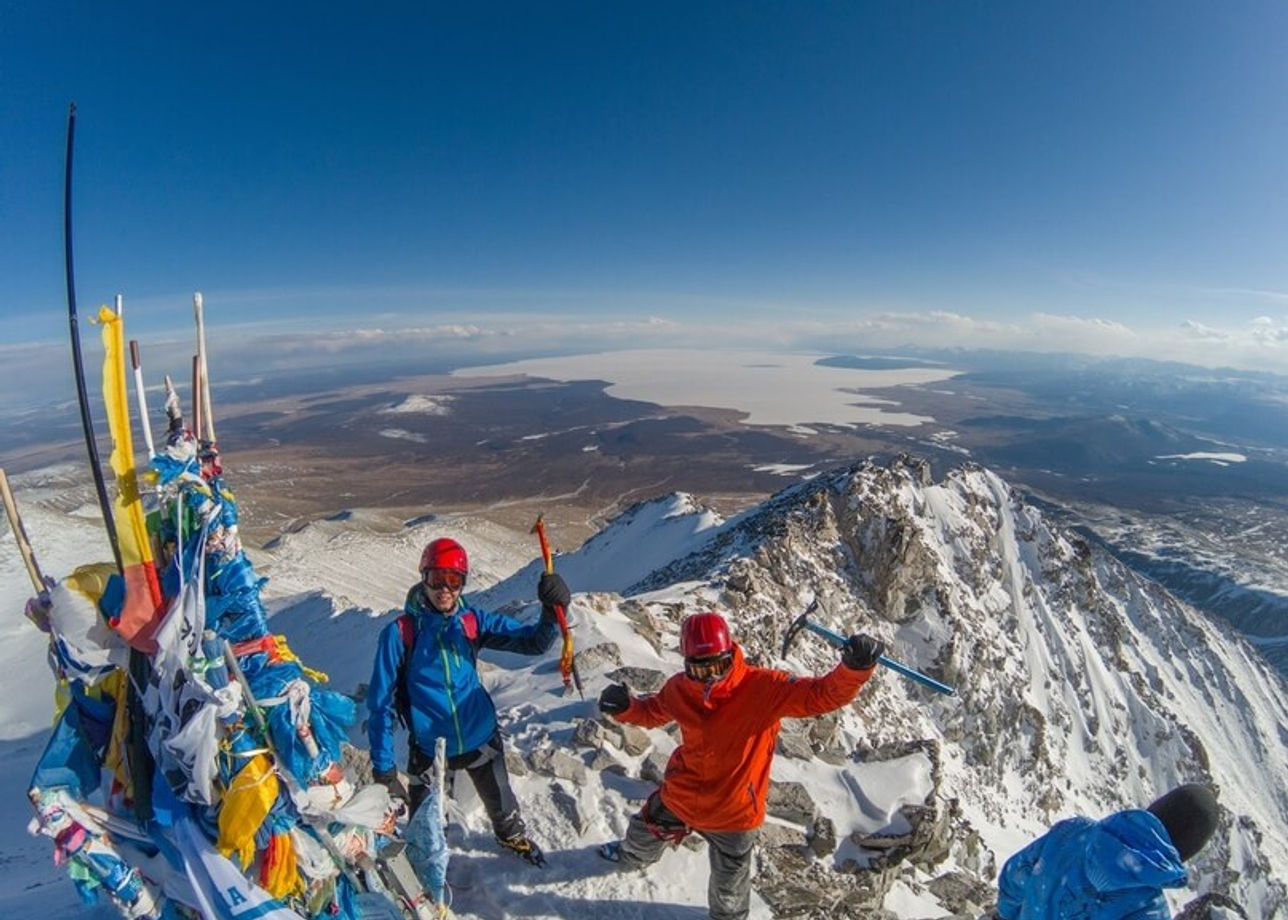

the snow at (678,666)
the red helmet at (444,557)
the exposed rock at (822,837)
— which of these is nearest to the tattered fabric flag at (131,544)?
the red helmet at (444,557)

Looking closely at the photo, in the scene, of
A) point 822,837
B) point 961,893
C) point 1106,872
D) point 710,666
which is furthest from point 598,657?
point 1106,872

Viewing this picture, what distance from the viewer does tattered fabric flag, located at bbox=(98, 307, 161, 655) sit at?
3.25 m

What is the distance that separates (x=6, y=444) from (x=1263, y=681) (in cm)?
22590

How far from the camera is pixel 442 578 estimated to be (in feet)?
16.0

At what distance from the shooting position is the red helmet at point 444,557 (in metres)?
4.86

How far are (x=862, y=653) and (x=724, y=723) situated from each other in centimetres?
119

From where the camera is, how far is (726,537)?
22656mm

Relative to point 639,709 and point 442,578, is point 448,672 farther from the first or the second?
point 639,709

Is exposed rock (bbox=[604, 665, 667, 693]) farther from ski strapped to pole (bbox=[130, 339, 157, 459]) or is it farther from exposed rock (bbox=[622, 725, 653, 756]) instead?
ski strapped to pole (bbox=[130, 339, 157, 459])

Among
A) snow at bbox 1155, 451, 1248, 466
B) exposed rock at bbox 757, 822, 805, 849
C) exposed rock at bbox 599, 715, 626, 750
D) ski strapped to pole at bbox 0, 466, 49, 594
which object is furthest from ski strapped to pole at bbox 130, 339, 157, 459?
snow at bbox 1155, 451, 1248, 466

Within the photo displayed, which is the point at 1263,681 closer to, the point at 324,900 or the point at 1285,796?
the point at 1285,796

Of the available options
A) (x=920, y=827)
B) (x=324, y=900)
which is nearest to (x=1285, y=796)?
(x=920, y=827)

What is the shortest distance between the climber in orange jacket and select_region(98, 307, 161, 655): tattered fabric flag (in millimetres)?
2822

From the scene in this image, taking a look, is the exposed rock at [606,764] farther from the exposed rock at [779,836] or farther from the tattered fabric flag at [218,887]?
the tattered fabric flag at [218,887]
